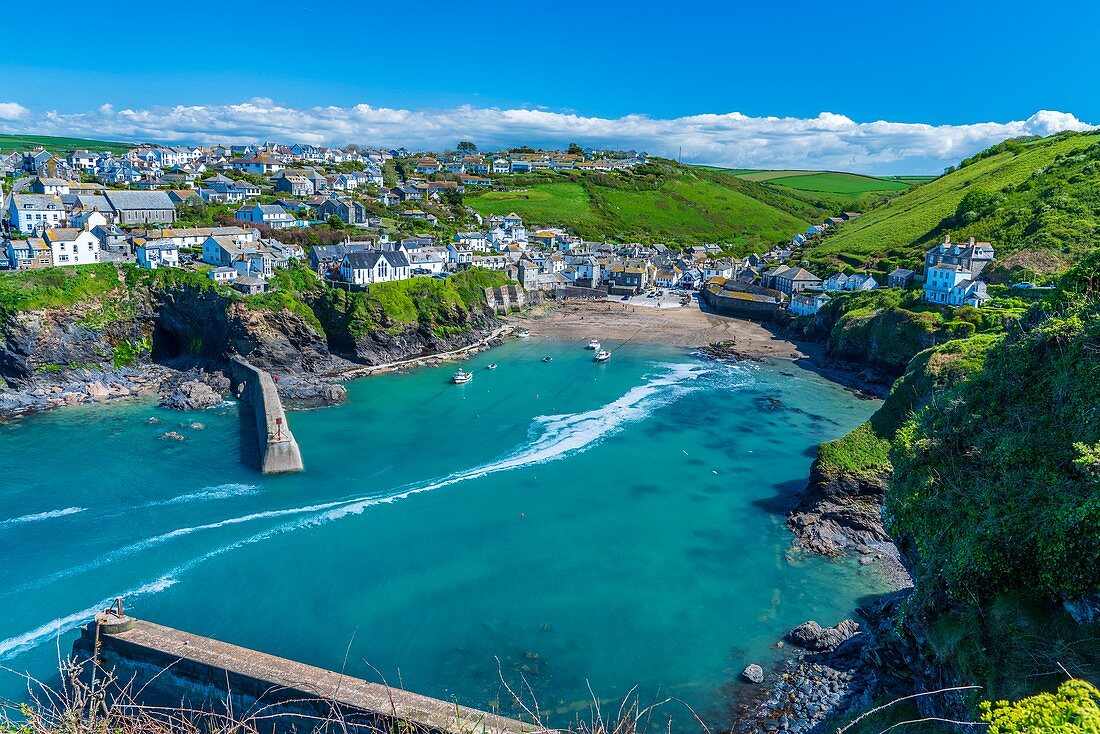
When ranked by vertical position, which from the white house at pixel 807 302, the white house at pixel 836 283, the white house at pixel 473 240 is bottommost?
the white house at pixel 807 302

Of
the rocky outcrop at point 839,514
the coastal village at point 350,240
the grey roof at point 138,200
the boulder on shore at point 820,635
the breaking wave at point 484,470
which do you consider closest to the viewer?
the boulder on shore at point 820,635

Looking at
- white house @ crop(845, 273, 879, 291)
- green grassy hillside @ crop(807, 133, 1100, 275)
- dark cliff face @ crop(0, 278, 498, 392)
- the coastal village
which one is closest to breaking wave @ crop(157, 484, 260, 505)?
dark cliff face @ crop(0, 278, 498, 392)

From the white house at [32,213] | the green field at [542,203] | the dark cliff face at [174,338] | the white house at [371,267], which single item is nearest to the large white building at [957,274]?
the dark cliff face at [174,338]

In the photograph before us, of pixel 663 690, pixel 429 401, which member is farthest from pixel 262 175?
pixel 663 690

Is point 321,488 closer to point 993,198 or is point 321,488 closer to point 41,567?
point 41,567

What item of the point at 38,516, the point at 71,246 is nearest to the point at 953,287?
the point at 38,516

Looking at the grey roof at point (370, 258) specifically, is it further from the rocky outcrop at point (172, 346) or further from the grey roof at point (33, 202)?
the grey roof at point (33, 202)

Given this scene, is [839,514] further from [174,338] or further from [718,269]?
[718,269]

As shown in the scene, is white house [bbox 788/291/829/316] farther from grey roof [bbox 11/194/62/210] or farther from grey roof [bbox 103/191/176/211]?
grey roof [bbox 11/194/62/210]
